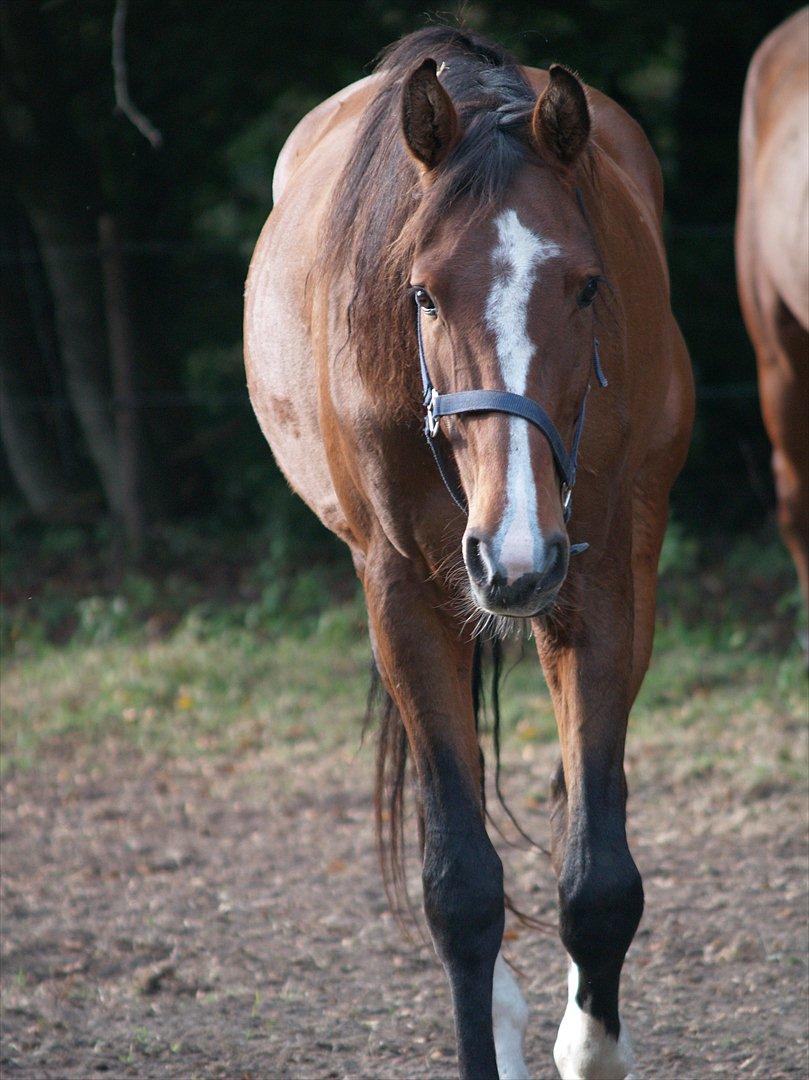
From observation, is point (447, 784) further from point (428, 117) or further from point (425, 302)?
point (428, 117)

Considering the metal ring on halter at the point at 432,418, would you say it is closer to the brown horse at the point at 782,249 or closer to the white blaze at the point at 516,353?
the white blaze at the point at 516,353

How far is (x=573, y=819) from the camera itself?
107 inches

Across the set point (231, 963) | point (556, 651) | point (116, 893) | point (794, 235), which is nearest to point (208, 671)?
point (116, 893)

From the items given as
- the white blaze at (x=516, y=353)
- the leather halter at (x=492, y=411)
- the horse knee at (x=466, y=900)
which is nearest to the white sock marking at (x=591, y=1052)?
the horse knee at (x=466, y=900)

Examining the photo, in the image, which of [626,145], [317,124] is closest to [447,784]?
[626,145]

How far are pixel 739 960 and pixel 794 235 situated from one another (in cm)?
239

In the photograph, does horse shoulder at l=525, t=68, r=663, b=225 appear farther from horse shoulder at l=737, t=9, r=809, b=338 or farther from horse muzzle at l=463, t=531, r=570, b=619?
horse muzzle at l=463, t=531, r=570, b=619

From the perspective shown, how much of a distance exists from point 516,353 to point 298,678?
4.18 metres

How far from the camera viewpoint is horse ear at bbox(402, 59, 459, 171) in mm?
2385

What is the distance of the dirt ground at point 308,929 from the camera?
3.20m

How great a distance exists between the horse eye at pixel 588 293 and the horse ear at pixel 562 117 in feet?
0.82

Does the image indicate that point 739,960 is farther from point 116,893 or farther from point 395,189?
point 395,189

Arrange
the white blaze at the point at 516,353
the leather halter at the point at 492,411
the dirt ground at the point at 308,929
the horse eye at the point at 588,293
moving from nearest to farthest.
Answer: the white blaze at the point at 516,353, the leather halter at the point at 492,411, the horse eye at the point at 588,293, the dirt ground at the point at 308,929

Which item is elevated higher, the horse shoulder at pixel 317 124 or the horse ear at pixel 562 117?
the horse shoulder at pixel 317 124
